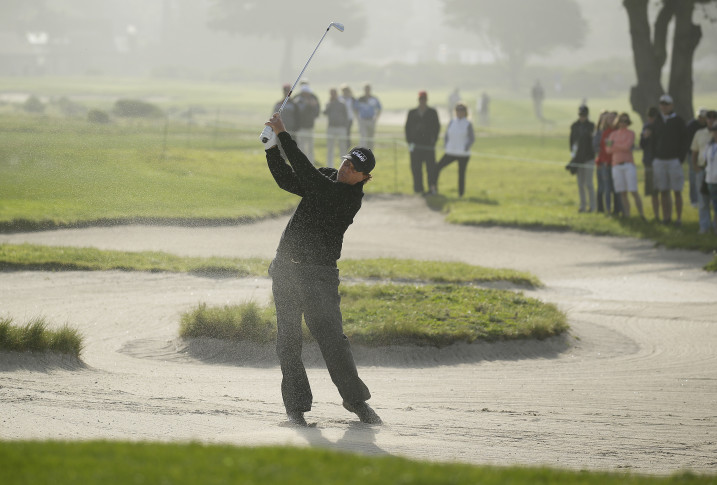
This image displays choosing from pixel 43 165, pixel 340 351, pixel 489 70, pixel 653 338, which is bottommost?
pixel 653 338

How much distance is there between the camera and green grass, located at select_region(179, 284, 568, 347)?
36.9 ft

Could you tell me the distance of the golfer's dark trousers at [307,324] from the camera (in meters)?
7.97

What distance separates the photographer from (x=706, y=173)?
58.7 feet

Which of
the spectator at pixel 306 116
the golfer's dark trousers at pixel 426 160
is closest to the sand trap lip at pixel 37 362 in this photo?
the golfer's dark trousers at pixel 426 160

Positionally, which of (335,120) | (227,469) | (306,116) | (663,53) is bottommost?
(227,469)

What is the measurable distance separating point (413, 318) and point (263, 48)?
5642 inches

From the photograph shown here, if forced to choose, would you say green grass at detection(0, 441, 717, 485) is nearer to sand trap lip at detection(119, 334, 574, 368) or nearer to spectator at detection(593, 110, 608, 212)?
sand trap lip at detection(119, 334, 574, 368)

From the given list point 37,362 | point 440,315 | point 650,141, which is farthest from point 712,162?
point 37,362

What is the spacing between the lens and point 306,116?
26438mm

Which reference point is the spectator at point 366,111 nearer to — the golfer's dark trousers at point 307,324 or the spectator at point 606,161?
the spectator at point 606,161

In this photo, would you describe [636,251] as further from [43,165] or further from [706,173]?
[43,165]

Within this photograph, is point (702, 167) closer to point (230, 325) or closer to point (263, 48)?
point (230, 325)

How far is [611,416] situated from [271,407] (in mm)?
2942

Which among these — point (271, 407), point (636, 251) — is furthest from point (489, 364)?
point (636, 251)
